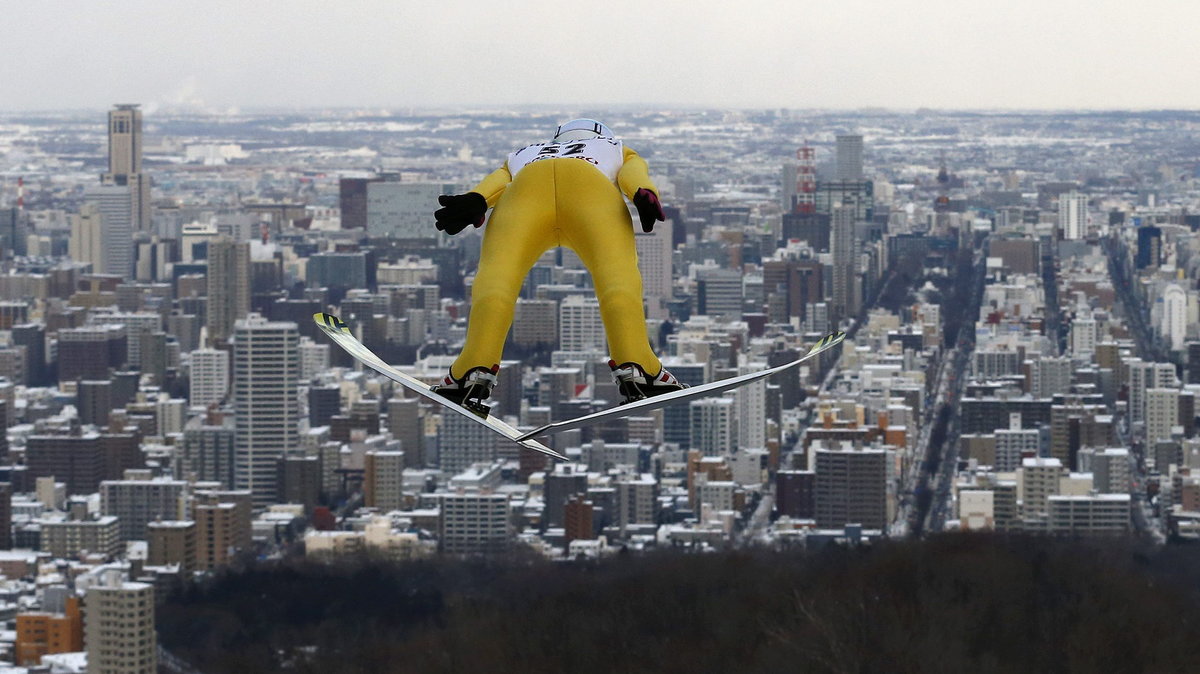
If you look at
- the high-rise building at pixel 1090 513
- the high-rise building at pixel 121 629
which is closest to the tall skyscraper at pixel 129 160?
the high-rise building at pixel 1090 513

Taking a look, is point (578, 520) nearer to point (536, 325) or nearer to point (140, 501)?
point (140, 501)

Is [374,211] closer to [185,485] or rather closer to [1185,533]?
[185,485]

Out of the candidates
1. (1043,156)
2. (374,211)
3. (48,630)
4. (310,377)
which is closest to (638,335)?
(48,630)

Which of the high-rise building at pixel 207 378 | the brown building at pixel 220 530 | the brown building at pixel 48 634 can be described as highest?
the high-rise building at pixel 207 378

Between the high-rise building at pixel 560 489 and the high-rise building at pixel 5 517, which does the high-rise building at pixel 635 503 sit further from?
the high-rise building at pixel 5 517

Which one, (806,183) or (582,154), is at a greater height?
(806,183)

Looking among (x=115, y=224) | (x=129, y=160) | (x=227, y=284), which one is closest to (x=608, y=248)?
(x=227, y=284)

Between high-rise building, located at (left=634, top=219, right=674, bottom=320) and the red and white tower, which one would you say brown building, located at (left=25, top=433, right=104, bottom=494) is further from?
the red and white tower
